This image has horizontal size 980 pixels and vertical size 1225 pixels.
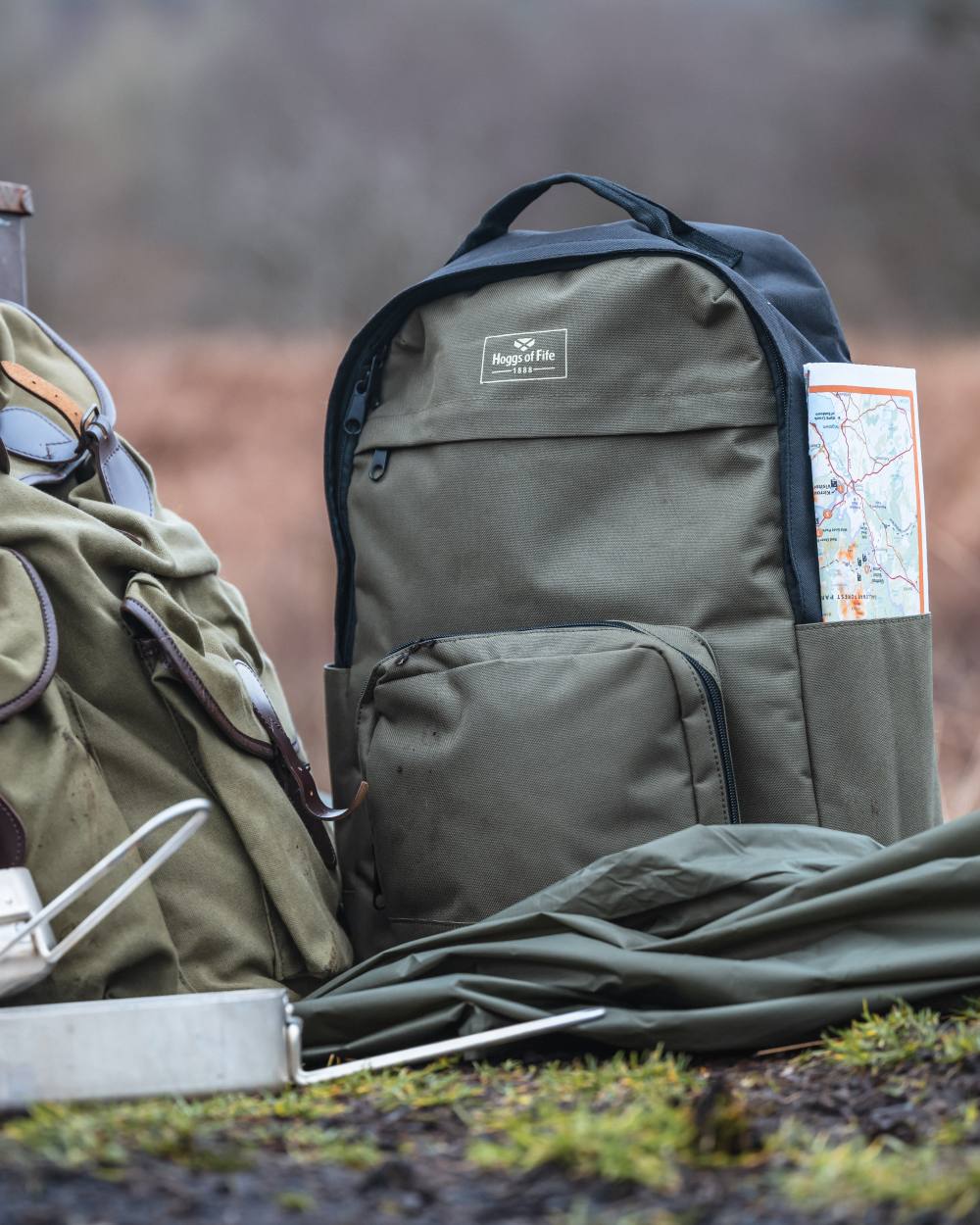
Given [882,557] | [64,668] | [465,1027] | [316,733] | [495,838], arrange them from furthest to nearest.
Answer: [316,733] → [882,557] → [495,838] → [64,668] → [465,1027]

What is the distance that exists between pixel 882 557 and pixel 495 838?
1.64 feet

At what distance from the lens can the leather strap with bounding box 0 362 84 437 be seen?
143cm

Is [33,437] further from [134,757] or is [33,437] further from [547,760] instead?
[547,760]

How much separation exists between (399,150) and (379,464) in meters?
2.99

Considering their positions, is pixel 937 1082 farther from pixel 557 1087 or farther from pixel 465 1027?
pixel 465 1027

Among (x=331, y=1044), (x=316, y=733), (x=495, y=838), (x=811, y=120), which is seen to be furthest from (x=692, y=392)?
(x=811, y=120)

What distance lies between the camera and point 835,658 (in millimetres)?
1375

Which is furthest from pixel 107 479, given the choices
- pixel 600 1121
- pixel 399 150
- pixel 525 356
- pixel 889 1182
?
pixel 399 150

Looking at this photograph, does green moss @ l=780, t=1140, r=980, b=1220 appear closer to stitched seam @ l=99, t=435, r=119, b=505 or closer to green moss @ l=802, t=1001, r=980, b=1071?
green moss @ l=802, t=1001, r=980, b=1071

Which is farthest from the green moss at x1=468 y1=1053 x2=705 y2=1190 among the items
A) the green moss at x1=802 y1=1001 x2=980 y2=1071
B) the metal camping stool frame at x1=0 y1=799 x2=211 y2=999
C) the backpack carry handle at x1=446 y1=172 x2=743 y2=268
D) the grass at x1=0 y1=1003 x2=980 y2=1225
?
the backpack carry handle at x1=446 y1=172 x2=743 y2=268

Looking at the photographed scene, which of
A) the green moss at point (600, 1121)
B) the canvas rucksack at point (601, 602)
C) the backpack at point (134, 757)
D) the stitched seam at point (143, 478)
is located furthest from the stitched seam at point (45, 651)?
the green moss at point (600, 1121)

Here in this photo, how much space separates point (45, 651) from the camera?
1.15m

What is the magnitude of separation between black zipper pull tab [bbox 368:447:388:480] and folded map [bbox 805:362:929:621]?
0.47m

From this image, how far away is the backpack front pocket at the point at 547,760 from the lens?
1294mm
